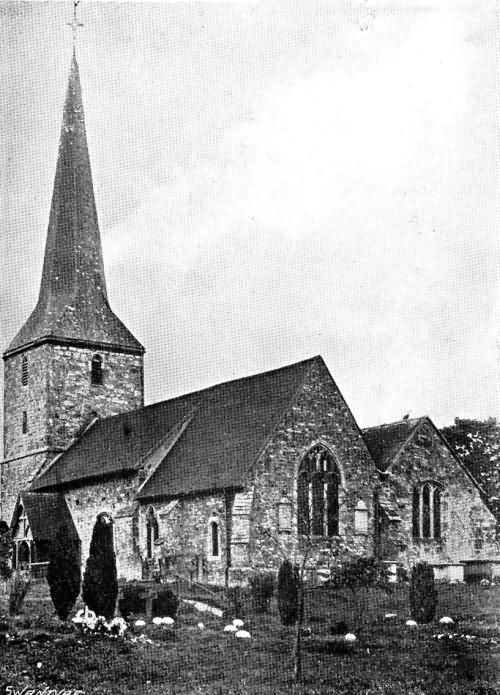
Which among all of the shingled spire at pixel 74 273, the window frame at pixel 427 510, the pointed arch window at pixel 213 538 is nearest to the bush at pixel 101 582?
the pointed arch window at pixel 213 538

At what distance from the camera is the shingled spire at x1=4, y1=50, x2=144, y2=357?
4628 cm

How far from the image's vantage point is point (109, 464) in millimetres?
38469

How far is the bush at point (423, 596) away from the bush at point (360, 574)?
3.75 meters

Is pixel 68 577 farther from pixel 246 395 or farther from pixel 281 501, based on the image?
pixel 246 395

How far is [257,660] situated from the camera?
63.6 ft

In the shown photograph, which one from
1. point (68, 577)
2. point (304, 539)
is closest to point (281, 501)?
point (304, 539)

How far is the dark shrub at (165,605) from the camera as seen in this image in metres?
25.6

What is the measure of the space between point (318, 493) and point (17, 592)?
9.58 meters

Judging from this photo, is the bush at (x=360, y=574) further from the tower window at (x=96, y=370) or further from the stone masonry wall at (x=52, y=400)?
the tower window at (x=96, y=370)

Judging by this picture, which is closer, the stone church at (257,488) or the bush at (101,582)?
the bush at (101,582)

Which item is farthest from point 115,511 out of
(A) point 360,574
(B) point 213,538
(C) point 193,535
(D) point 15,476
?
(D) point 15,476

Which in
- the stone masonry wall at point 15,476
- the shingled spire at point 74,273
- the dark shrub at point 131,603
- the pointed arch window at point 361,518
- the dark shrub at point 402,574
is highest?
the shingled spire at point 74,273

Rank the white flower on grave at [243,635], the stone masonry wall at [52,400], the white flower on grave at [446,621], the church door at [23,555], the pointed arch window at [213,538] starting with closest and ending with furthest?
the white flower on grave at [243,635]
the white flower on grave at [446,621]
the pointed arch window at [213,538]
the church door at [23,555]
the stone masonry wall at [52,400]

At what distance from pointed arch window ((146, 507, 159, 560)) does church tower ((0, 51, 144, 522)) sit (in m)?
11.4
